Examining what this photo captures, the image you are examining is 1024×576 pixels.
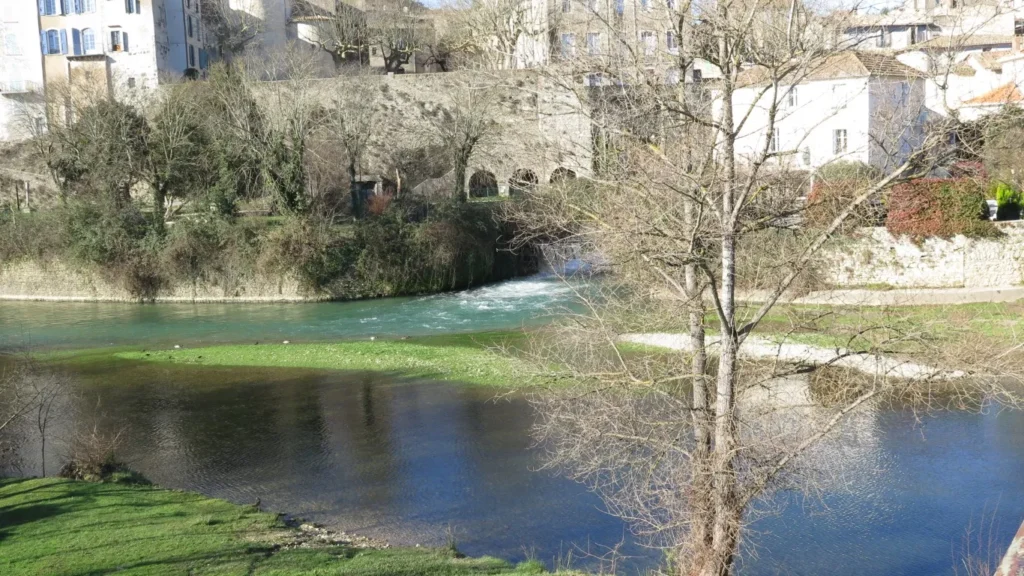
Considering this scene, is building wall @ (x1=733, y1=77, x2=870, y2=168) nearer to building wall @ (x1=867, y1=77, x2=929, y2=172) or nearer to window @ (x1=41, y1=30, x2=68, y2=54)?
building wall @ (x1=867, y1=77, x2=929, y2=172)

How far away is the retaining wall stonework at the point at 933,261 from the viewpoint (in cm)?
2931

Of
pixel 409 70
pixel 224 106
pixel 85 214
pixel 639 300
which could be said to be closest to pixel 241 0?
pixel 409 70

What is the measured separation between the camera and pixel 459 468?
15.4 meters

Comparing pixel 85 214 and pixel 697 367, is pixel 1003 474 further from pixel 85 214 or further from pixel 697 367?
pixel 85 214

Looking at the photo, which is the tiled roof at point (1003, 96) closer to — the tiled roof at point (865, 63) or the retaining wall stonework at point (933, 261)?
the tiled roof at point (865, 63)

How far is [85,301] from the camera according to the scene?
39188 millimetres

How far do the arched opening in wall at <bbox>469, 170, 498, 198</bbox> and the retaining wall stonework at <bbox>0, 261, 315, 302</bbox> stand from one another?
593 inches

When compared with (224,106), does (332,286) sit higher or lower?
lower

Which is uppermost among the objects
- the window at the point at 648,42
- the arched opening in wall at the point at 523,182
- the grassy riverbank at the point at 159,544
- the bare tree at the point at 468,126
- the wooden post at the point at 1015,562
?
the bare tree at the point at 468,126

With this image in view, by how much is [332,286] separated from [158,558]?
2800cm

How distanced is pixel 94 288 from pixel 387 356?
70.0 feet

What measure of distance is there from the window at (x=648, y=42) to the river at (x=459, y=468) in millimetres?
5289

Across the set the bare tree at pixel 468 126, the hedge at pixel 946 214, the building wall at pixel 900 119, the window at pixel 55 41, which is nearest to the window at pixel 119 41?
the window at pixel 55 41

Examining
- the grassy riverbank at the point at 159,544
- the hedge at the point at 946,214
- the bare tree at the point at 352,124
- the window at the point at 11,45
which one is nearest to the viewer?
the grassy riverbank at the point at 159,544
